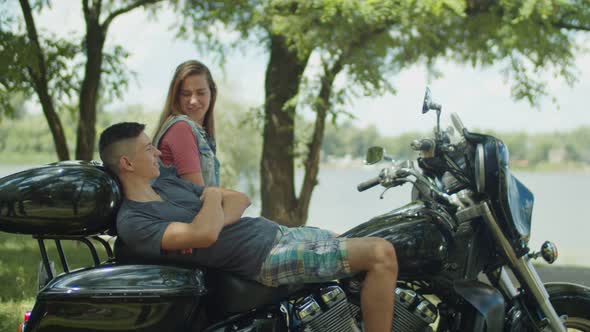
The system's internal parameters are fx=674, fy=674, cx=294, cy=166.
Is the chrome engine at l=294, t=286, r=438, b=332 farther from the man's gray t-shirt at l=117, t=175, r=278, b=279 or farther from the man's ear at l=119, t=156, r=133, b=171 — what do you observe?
the man's ear at l=119, t=156, r=133, b=171

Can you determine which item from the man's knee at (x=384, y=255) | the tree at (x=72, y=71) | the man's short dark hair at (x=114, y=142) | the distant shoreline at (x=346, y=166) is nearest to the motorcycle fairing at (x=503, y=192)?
the man's knee at (x=384, y=255)

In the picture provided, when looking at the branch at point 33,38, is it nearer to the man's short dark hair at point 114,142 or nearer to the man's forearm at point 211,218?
the man's short dark hair at point 114,142

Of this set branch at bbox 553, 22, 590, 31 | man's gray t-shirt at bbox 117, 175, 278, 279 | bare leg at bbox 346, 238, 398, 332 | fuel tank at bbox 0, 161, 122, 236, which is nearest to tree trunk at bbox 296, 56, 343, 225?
branch at bbox 553, 22, 590, 31

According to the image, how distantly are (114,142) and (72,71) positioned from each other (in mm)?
5963

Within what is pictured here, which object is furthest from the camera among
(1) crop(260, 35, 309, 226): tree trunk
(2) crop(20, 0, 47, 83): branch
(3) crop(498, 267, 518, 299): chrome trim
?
(1) crop(260, 35, 309, 226): tree trunk

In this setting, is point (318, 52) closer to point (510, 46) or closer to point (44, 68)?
point (510, 46)

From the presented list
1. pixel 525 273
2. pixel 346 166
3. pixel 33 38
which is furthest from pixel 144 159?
pixel 346 166

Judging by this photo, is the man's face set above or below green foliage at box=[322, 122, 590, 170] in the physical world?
above

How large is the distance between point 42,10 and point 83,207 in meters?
6.42

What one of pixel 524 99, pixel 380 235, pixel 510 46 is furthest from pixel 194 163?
pixel 524 99

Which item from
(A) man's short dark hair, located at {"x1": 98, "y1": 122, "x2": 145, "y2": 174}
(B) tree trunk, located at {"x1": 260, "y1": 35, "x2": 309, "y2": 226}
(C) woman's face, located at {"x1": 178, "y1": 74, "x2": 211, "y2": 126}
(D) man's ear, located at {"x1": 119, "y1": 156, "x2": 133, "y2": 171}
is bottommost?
(B) tree trunk, located at {"x1": 260, "y1": 35, "x2": 309, "y2": 226}

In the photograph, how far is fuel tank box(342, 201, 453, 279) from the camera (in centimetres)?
252

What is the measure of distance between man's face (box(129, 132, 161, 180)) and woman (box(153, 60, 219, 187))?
26 cm

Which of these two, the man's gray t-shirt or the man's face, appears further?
the man's face
